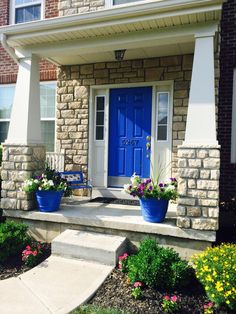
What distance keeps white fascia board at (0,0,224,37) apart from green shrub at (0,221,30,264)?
307 cm

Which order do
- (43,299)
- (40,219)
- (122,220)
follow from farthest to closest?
(40,219)
(122,220)
(43,299)

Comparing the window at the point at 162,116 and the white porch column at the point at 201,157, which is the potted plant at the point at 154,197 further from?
the window at the point at 162,116

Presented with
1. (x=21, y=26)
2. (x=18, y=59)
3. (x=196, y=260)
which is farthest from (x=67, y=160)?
(x=196, y=260)

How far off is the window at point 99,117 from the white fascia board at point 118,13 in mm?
2023

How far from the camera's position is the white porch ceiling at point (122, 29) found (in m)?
3.86

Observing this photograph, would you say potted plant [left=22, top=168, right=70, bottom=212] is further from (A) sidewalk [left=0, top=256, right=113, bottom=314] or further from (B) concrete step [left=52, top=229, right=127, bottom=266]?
(A) sidewalk [left=0, top=256, right=113, bottom=314]

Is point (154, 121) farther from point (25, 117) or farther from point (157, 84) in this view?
point (25, 117)

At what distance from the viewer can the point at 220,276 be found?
9.23 feet

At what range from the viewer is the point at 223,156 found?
572cm

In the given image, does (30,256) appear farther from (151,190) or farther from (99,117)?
(99,117)

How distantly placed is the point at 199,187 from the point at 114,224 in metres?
1.32

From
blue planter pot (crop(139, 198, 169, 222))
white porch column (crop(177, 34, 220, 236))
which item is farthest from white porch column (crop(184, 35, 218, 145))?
blue planter pot (crop(139, 198, 169, 222))

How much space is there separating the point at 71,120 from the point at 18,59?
67.3 inches

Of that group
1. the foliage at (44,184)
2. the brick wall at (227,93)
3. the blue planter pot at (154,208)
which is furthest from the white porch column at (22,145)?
the brick wall at (227,93)
